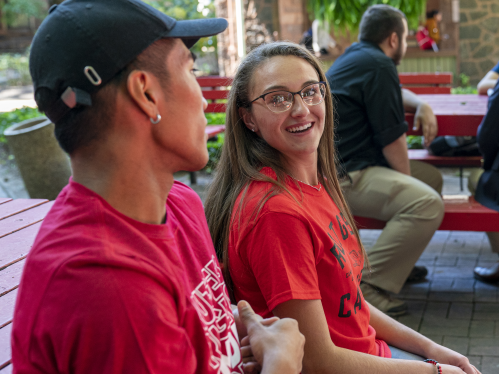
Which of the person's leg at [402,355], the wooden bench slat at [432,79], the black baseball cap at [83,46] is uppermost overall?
the black baseball cap at [83,46]

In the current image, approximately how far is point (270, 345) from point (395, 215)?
240cm

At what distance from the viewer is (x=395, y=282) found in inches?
134

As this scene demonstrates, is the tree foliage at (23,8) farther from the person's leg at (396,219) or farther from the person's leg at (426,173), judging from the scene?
the person's leg at (396,219)

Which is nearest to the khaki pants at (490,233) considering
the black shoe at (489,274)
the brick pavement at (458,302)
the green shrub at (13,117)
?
the black shoe at (489,274)

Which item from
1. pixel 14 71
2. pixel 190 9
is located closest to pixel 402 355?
pixel 190 9

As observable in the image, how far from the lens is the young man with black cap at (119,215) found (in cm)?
89

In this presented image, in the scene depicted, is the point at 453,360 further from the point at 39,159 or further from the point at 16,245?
the point at 39,159

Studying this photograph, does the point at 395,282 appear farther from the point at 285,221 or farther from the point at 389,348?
the point at 285,221

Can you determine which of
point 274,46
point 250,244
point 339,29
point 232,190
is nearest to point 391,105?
point 274,46

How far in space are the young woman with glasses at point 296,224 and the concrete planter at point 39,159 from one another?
11.5ft

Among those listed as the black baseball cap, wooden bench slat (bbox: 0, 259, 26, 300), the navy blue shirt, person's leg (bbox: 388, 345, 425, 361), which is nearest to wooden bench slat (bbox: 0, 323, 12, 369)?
wooden bench slat (bbox: 0, 259, 26, 300)

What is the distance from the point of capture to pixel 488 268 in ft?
12.7

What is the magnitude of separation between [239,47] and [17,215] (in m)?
7.23

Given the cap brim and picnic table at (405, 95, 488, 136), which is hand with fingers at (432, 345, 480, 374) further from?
picnic table at (405, 95, 488, 136)
